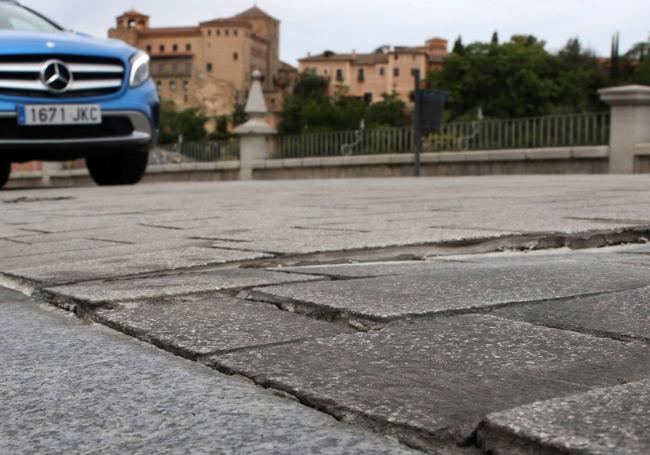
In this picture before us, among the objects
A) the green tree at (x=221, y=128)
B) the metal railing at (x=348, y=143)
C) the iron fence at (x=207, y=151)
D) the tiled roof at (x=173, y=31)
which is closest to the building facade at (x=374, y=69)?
the tiled roof at (x=173, y=31)

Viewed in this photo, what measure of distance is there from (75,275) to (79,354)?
1056 millimetres

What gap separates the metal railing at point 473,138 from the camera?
14812 millimetres

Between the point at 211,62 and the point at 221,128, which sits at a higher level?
the point at 211,62

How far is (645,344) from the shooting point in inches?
60.0

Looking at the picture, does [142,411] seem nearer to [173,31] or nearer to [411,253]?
[411,253]

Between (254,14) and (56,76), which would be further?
(254,14)

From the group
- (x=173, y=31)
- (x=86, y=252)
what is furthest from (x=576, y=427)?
(x=173, y=31)

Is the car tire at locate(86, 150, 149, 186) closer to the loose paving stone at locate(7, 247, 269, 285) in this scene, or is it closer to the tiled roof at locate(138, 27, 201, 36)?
the loose paving stone at locate(7, 247, 269, 285)

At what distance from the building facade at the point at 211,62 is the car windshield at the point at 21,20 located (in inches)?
4244

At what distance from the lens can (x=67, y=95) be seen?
8.44 m

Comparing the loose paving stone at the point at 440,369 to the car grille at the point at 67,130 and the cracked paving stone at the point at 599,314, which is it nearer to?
the cracked paving stone at the point at 599,314

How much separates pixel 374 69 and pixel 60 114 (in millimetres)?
120297

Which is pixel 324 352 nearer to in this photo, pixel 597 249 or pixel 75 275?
pixel 75 275

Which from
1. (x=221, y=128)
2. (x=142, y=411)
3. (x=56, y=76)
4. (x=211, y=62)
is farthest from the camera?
(x=211, y=62)
